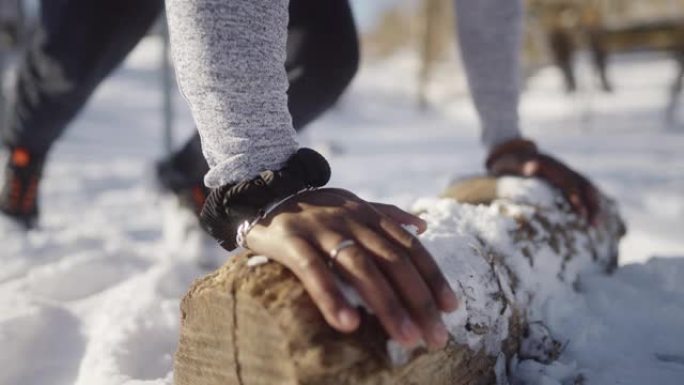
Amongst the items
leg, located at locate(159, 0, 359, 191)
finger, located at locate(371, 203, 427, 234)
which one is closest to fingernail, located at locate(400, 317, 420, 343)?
finger, located at locate(371, 203, 427, 234)

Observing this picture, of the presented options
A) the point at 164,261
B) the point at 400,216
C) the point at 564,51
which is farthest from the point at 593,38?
the point at 400,216

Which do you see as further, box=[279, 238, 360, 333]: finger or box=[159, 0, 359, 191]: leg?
box=[159, 0, 359, 191]: leg

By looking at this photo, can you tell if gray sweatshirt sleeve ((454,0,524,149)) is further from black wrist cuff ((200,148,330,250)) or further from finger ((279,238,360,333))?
finger ((279,238,360,333))

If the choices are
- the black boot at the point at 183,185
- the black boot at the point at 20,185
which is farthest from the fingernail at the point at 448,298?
the black boot at the point at 20,185

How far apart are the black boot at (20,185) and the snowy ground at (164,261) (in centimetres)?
6

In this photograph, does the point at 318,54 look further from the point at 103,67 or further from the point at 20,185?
the point at 20,185

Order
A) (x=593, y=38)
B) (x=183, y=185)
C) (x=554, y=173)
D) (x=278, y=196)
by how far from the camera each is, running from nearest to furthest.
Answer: (x=278, y=196) < (x=554, y=173) < (x=183, y=185) < (x=593, y=38)

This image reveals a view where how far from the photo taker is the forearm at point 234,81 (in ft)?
2.25

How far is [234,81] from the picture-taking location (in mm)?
687

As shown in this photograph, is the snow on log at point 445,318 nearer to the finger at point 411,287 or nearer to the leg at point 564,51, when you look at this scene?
the finger at point 411,287

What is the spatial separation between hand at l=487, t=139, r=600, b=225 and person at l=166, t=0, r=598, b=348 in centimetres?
59

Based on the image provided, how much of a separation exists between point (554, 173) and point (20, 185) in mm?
1323

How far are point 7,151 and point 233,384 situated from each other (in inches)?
50.3

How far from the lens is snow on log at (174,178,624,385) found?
602mm
